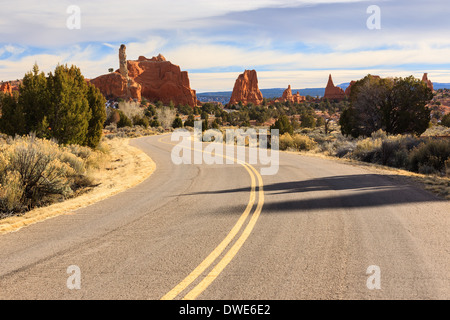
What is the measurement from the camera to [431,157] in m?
16.8

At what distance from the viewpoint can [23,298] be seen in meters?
3.78

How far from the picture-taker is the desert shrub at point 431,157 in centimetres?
1652

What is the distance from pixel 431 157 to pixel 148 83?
15398 centimetres

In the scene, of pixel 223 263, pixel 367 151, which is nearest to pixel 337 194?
pixel 223 263

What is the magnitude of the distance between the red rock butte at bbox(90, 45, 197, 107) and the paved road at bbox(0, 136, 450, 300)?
135573mm

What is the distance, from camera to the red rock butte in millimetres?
139750

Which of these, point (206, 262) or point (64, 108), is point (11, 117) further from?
point (206, 262)

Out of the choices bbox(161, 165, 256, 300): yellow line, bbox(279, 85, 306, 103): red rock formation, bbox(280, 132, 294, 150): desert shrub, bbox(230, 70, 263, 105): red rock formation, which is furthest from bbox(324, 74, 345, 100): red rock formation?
bbox(161, 165, 256, 300): yellow line

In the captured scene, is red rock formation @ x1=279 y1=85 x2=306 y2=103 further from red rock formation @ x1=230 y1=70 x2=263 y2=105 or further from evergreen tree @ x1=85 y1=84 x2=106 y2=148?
evergreen tree @ x1=85 y1=84 x2=106 y2=148

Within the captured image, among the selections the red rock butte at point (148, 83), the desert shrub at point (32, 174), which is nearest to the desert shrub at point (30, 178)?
the desert shrub at point (32, 174)

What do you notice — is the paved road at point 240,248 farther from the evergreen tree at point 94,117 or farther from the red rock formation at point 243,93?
the red rock formation at point 243,93

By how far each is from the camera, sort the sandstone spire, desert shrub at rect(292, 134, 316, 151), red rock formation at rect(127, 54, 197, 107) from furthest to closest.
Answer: red rock formation at rect(127, 54, 197, 107), the sandstone spire, desert shrub at rect(292, 134, 316, 151)

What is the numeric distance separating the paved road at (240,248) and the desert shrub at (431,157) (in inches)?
310
